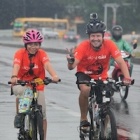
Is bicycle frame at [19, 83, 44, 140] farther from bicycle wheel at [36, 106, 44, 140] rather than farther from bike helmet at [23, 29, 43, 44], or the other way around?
bike helmet at [23, 29, 43, 44]

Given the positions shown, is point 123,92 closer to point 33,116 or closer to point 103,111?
point 103,111

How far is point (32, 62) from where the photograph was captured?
9.00m

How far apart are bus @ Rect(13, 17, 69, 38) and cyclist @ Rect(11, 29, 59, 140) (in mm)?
78391

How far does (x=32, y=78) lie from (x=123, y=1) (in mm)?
85627

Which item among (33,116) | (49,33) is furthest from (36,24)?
(33,116)

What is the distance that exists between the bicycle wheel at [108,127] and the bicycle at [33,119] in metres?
0.78

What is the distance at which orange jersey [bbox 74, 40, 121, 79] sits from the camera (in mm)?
9289

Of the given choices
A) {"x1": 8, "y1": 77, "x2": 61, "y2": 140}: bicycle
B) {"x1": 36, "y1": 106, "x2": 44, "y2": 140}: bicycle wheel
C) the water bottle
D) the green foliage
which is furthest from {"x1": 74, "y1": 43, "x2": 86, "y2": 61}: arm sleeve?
the green foliage

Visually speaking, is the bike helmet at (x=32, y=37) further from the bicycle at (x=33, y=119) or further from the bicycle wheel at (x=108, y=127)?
the bicycle wheel at (x=108, y=127)

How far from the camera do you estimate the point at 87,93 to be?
9.40 meters

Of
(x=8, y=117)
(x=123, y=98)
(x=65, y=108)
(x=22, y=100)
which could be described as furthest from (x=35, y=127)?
(x=123, y=98)

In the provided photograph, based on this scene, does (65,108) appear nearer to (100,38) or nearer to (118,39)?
(118,39)

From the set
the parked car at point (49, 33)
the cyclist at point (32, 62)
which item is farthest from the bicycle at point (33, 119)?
the parked car at point (49, 33)

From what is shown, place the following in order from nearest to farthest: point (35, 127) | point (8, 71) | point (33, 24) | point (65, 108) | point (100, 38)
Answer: point (35, 127) → point (100, 38) → point (65, 108) → point (8, 71) → point (33, 24)
